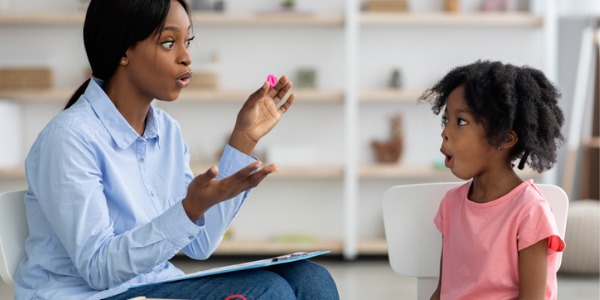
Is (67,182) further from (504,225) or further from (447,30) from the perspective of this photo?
(447,30)

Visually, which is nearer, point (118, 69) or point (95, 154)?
point (95, 154)

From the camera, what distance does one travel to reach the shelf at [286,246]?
4695 mm

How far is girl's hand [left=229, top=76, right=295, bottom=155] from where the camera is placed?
1.86 m

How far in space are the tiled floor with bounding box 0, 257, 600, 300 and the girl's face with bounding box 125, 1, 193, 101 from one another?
2119 millimetres

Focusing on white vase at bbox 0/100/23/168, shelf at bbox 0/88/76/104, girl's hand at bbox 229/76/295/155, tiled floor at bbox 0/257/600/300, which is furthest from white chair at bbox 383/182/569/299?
white vase at bbox 0/100/23/168

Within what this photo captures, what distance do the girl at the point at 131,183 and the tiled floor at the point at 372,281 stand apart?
1976 millimetres

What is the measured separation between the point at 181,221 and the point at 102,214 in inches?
6.6

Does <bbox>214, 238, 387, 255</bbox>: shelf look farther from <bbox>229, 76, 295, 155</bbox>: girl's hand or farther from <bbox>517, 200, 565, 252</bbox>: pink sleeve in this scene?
<bbox>517, 200, 565, 252</bbox>: pink sleeve

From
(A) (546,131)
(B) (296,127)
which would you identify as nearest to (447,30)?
(B) (296,127)

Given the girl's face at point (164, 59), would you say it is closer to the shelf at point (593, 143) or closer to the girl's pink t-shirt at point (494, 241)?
the girl's pink t-shirt at point (494, 241)

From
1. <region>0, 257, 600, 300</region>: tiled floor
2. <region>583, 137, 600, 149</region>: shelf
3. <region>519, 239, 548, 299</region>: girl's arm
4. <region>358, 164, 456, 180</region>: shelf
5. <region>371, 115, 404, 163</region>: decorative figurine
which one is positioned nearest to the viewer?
<region>519, 239, 548, 299</region>: girl's arm

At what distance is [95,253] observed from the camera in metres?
1.59

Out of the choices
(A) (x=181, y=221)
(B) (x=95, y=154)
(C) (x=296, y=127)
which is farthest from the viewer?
(C) (x=296, y=127)

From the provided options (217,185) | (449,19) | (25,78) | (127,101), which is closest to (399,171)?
(449,19)
